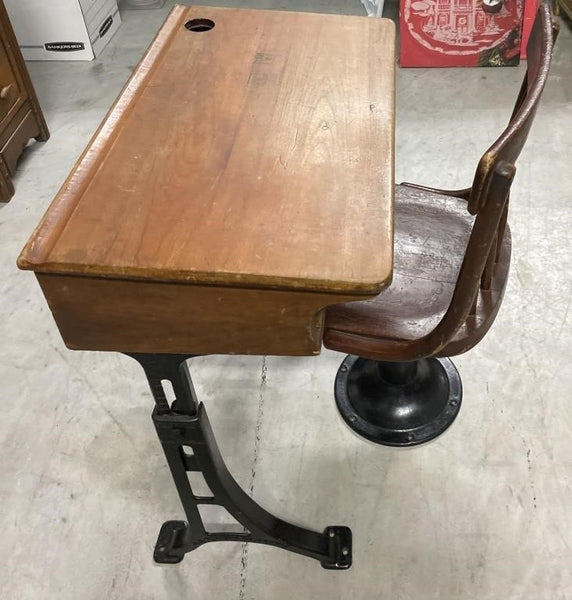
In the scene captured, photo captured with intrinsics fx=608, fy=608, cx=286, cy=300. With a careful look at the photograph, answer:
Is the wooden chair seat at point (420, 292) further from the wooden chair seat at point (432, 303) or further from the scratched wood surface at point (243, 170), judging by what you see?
the scratched wood surface at point (243, 170)

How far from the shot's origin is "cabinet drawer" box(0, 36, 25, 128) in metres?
2.26

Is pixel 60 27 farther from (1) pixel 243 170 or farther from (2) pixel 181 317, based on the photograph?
(2) pixel 181 317

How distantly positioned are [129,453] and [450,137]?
1798 millimetres

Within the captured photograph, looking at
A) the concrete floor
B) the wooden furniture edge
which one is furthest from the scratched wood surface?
the concrete floor

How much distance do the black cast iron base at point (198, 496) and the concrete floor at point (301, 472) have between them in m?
0.04

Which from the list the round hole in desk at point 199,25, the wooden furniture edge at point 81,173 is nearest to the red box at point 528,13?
the round hole in desk at point 199,25

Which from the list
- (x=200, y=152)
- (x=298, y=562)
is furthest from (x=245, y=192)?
(x=298, y=562)

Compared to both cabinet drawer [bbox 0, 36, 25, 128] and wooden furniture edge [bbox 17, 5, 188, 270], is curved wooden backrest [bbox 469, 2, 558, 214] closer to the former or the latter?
wooden furniture edge [bbox 17, 5, 188, 270]

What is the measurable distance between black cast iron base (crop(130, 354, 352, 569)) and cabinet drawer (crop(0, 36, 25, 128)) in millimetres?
1681

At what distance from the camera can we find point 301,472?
58.2 inches

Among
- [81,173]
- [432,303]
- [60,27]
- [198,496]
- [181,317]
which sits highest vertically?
[81,173]

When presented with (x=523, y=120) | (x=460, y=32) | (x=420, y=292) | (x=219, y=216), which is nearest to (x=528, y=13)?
(x=460, y=32)

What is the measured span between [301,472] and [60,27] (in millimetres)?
2648

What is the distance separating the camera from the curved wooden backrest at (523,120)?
73 centimetres
